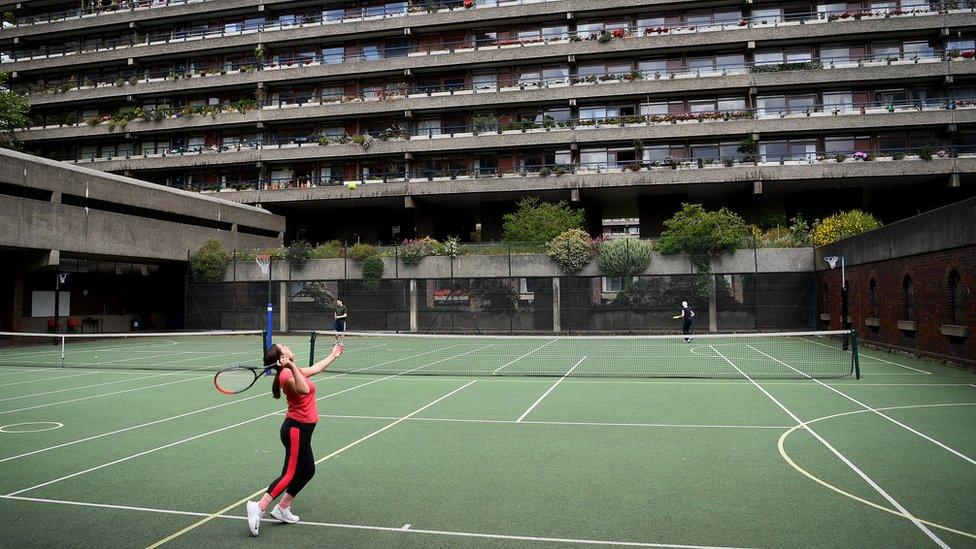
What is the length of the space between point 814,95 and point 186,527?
47106mm

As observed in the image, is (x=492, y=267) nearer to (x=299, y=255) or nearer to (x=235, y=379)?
(x=299, y=255)

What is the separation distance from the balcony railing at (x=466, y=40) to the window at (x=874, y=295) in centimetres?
2638

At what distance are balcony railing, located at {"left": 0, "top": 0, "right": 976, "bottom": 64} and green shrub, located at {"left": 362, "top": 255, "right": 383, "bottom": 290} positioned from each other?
19286mm

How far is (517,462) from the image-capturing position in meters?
7.93

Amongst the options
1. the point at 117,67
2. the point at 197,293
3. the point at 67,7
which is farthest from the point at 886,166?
the point at 67,7

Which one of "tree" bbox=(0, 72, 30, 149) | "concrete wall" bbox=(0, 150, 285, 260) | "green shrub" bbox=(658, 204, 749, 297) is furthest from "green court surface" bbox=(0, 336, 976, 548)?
"tree" bbox=(0, 72, 30, 149)

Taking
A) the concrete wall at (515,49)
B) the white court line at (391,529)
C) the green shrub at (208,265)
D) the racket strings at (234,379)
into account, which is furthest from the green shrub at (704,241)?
the racket strings at (234,379)

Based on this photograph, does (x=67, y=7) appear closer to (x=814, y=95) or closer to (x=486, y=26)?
(x=486, y=26)

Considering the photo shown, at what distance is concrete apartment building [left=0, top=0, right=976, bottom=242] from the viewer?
41.3 metres

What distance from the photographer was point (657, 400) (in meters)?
12.6

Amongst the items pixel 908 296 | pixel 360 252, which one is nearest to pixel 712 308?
pixel 908 296

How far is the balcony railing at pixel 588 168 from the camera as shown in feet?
132

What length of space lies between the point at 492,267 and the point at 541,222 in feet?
22.1

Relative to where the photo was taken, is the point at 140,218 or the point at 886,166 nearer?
the point at 140,218
